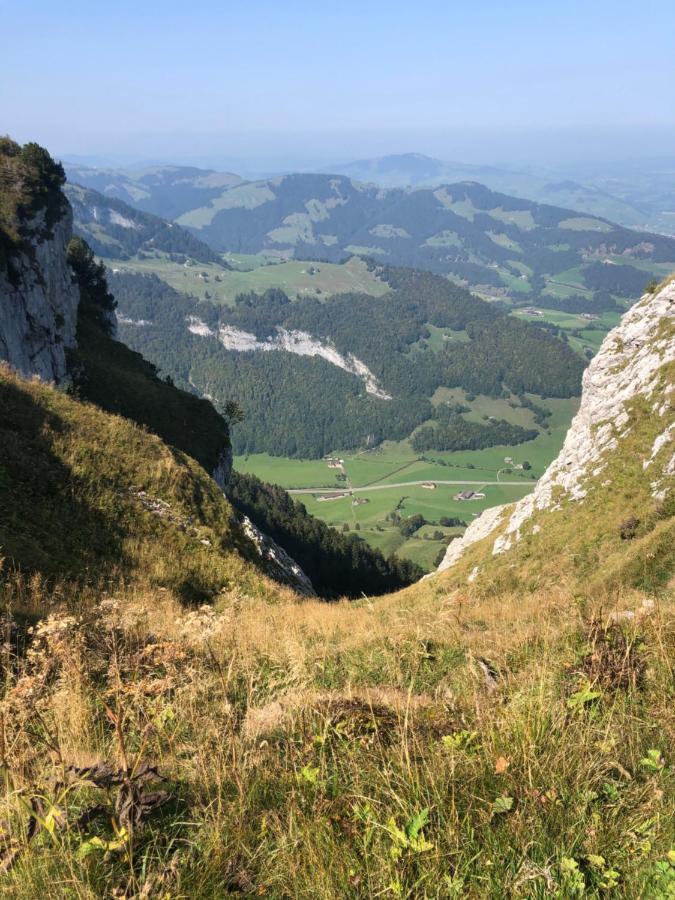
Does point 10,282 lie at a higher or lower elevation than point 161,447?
higher

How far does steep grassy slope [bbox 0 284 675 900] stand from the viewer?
2.82 metres

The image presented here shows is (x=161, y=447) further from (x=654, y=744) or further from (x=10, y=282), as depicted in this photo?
(x=10, y=282)

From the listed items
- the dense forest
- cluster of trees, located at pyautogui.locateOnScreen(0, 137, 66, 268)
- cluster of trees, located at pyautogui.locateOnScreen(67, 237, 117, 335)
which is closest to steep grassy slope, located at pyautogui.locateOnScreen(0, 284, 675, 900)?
the dense forest

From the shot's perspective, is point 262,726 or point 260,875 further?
point 262,726

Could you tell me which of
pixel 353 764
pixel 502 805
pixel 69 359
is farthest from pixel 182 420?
pixel 502 805

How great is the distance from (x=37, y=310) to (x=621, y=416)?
52535mm

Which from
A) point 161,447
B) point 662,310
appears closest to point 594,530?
point 662,310

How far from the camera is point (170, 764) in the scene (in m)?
3.91

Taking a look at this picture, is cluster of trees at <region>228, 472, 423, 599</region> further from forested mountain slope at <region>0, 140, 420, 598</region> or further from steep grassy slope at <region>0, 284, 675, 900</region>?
steep grassy slope at <region>0, 284, 675, 900</region>

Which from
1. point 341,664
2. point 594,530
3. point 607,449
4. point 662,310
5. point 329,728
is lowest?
point 594,530

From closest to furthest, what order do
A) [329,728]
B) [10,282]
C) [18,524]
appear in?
[329,728], [18,524], [10,282]

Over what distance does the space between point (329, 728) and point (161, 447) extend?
71.4 feet

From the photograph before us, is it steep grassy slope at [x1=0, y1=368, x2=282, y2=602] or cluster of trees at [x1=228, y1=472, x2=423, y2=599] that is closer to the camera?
steep grassy slope at [x1=0, y1=368, x2=282, y2=602]

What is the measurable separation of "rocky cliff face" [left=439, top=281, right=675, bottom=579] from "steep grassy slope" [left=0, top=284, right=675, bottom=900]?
94.0 ft
